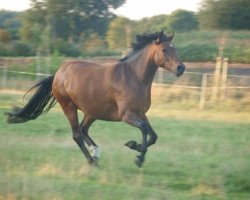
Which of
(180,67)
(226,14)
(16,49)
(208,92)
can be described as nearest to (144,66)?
(180,67)

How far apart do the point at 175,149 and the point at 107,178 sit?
296 cm

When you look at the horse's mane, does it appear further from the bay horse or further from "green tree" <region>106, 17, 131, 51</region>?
"green tree" <region>106, 17, 131, 51</region>

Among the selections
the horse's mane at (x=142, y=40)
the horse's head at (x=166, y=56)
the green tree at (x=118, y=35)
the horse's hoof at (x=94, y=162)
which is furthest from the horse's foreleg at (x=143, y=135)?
the green tree at (x=118, y=35)

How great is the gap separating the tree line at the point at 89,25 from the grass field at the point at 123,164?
2754cm

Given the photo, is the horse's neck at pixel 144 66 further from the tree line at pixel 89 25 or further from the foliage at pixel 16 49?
the foliage at pixel 16 49

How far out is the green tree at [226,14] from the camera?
41375mm

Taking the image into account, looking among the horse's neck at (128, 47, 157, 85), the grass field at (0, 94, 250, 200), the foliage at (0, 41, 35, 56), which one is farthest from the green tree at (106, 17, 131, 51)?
the horse's neck at (128, 47, 157, 85)

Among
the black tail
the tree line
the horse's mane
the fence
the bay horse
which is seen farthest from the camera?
the tree line

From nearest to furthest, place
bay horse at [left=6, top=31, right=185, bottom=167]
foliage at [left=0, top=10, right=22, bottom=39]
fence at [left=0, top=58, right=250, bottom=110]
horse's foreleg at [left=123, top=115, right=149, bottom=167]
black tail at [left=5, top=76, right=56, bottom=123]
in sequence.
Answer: horse's foreleg at [left=123, top=115, right=149, bottom=167] → bay horse at [left=6, top=31, right=185, bottom=167] → black tail at [left=5, top=76, right=56, bottom=123] → fence at [left=0, top=58, right=250, bottom=110] → foliage at [left=0, top=10, right=22, bottom=39]

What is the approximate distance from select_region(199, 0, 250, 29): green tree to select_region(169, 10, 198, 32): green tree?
13822mm

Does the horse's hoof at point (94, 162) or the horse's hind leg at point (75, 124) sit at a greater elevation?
the horse's hind leg at point (75, 124)

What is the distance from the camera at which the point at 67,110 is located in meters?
9.06

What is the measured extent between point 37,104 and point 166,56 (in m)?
2.99

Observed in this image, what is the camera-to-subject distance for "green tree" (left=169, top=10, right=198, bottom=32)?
58688 mm
